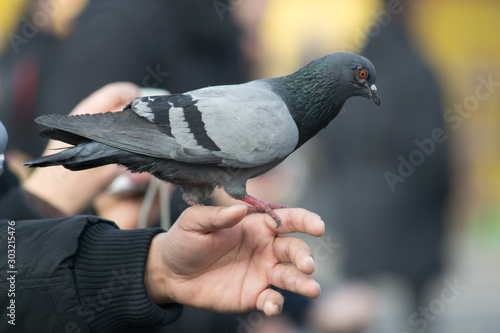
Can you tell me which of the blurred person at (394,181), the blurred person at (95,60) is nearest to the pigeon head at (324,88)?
the blurred person at (95,60)

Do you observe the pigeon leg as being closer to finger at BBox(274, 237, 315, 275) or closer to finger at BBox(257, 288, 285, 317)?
finger at BBox(274, 237, 315, 275)

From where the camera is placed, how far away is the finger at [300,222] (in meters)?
1.98

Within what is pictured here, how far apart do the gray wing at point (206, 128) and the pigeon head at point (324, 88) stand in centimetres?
9

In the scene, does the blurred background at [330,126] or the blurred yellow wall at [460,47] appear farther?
the blurred yellow wall at [460,47]

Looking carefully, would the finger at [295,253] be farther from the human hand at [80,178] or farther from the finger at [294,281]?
the human hand at [80,178]

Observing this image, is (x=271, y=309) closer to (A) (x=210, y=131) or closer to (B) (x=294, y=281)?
(B) (x=294, y=281)

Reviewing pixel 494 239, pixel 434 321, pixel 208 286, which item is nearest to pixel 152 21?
pixel 208 286

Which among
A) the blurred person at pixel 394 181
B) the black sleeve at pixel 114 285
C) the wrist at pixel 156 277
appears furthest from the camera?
the blurred person at pixel 394 181

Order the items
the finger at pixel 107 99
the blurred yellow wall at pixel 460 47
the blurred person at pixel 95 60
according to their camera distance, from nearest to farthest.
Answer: the finger at pixel 107 99 → the blurred person at pixel 95 60 → the blurred yellow wall at pixel 460 47

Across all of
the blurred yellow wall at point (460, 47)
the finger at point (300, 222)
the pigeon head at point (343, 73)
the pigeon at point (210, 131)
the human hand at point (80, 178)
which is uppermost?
the pigeon head at point (343, 73)

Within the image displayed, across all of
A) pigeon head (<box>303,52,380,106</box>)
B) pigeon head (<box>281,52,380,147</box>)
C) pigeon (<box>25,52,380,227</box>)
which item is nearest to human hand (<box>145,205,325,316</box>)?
pigeon (<box>25,52,380,227</box>)

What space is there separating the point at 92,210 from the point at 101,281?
2.74 feet

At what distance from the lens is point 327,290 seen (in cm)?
394

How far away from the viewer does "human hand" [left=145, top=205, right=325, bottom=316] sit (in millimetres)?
2072
